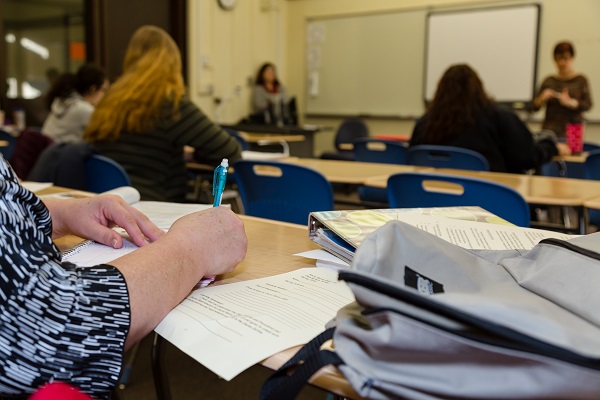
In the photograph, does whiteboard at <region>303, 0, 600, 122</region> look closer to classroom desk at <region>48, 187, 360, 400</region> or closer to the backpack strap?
classroom desk at <region>48, 187, 360, 400</region>

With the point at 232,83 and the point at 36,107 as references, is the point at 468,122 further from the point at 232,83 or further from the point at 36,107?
the point at 232,83

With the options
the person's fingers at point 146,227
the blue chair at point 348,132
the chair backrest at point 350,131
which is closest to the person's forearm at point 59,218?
the person's fingers at point 146,227

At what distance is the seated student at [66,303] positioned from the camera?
0.60 metres

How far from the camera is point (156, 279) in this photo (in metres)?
0.71

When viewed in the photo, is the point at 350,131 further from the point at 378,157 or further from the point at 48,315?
the point at 48,315

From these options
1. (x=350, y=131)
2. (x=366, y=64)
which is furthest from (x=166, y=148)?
(x=366, y=64)

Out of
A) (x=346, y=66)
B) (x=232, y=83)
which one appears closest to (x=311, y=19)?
(x=346, y=66)

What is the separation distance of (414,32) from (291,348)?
742 cm

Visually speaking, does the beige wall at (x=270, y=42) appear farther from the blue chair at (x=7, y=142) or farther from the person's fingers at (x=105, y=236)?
the person's fingers at (x=105, y=236)

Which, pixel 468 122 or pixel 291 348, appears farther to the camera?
pixel 468 122

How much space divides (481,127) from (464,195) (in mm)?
1445

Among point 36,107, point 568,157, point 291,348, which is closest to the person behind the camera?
point 291,348

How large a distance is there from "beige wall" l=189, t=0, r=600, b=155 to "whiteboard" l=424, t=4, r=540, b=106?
0.40 feet

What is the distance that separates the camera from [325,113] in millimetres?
8461
